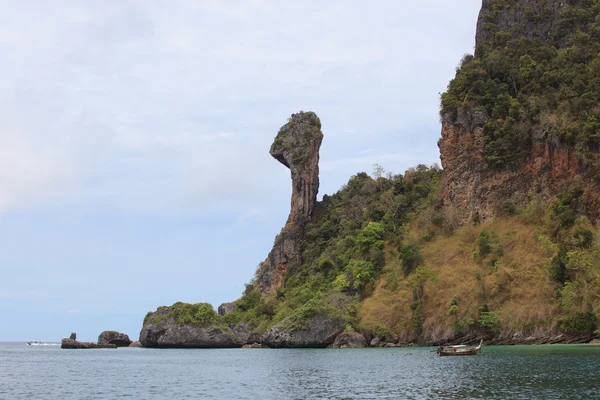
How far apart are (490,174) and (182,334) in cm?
5237

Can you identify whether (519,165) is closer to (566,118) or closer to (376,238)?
(566,118)

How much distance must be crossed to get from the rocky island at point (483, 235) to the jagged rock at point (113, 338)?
1246 centimetres

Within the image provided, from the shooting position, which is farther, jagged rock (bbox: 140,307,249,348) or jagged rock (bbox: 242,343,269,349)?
jagged rock (bbox: 242,343,269,349)

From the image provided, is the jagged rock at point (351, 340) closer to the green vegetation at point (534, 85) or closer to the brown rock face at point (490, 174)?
the brown rock face at point (490, 174)

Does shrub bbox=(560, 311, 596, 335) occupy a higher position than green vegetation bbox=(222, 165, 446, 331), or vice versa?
green vegetation bbox=(222, 165, 446, 331)

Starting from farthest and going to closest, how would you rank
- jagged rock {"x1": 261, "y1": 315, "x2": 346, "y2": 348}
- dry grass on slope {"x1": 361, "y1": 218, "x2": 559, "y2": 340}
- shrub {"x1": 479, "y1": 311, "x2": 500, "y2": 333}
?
jagged rock {"x1": 261, "y1": 315, "x2": 346, "y2": 348}
shrub {"x1": 479, "y1": 311, "x2": 500, "y2": 333}
dry grass on slope {"x1": 361, "y1": 218, "x2": 559, "y2": 340}

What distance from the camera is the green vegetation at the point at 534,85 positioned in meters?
83.2

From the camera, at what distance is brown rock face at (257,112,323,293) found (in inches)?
4734

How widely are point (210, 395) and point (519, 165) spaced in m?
66.6

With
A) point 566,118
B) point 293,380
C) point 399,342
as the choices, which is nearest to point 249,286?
point 399,342

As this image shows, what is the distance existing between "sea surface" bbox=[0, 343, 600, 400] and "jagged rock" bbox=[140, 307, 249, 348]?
3827cm

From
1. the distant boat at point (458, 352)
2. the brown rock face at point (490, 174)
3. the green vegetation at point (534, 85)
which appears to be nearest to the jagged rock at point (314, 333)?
the brown rock face at point (490, 174)

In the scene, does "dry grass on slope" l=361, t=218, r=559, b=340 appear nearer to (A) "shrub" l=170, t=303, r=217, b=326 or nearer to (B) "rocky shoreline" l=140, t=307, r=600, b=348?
(B) "rocky shoreline" l=140, t=307, r=600, b=348

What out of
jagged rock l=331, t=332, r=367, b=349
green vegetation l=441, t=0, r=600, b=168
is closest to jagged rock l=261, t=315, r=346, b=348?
jagged rock l=331, t=332, r=367, b=349
